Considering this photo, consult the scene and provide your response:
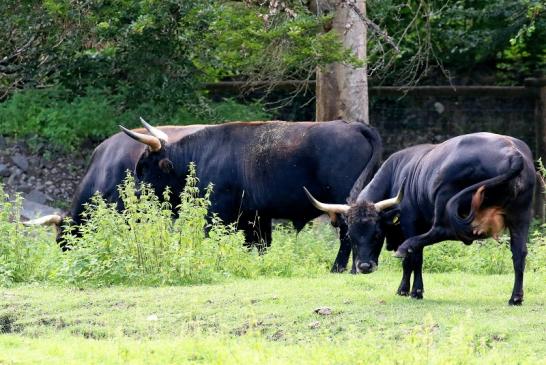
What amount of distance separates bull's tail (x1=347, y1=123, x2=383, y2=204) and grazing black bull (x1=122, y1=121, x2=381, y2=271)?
0.5 inches

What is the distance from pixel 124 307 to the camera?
10219mm

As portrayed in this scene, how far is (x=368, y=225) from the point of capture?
10.9 metres

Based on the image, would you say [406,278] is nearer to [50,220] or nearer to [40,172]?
[50,220]

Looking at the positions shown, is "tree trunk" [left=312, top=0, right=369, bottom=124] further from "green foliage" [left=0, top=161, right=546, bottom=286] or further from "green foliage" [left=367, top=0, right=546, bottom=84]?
"green foliage" [left=0, top=161, right=546, bottom=286]

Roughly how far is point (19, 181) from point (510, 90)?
8327 mm

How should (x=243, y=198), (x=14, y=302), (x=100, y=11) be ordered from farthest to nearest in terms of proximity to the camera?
(x=100, y=11), (x=243, y=198), (x=14, y=302)

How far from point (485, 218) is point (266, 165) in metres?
4.97

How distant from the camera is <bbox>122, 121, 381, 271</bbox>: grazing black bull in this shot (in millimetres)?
13812

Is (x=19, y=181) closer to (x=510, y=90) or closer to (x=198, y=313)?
(x=510, y=90)

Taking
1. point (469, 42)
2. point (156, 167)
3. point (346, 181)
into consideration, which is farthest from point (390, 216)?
point (469, 42)

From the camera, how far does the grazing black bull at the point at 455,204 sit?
976 centimetres

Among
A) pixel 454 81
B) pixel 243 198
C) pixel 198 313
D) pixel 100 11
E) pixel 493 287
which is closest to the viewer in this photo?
pixel 198 313

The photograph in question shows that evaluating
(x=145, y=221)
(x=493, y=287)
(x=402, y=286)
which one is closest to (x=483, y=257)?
(x=493, y=287)

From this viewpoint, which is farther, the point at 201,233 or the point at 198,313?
the point at 201,233
